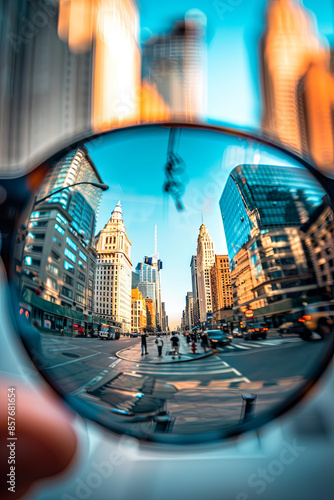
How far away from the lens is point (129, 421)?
1.05ft

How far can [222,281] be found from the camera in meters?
0.31

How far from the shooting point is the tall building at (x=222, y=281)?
0.99ft

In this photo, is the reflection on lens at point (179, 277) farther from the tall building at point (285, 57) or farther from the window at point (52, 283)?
the tall building at point (285, 57)

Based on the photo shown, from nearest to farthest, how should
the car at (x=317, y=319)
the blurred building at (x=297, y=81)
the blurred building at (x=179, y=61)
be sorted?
the car at (x=317, y=319)
the blurred building at (x=297, y=81)
the blurred building at (x=179, y=61)

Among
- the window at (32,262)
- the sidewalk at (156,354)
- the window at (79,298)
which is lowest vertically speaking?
the sidewalk at (156,354)

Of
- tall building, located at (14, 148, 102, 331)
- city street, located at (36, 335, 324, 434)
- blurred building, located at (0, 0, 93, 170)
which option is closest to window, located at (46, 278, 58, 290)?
tall building, located at (14, 148, 102, 331)

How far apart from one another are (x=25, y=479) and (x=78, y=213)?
0.47m

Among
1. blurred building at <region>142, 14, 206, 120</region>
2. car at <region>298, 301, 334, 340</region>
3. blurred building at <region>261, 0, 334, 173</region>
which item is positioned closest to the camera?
car at <region>298, 301, 334, 340</region>

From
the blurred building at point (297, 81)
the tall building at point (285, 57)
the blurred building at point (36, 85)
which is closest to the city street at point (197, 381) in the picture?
the blurred building at point (297, 81)

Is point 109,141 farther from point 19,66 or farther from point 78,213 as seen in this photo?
point 19,66

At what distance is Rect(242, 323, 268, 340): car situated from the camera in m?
0.29

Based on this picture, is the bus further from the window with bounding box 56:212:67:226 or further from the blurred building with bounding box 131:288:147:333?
the window with bounding box 56:212:67:226

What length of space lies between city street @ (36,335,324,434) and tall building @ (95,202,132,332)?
0.16ft

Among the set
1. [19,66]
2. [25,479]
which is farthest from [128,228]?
[19,66]
